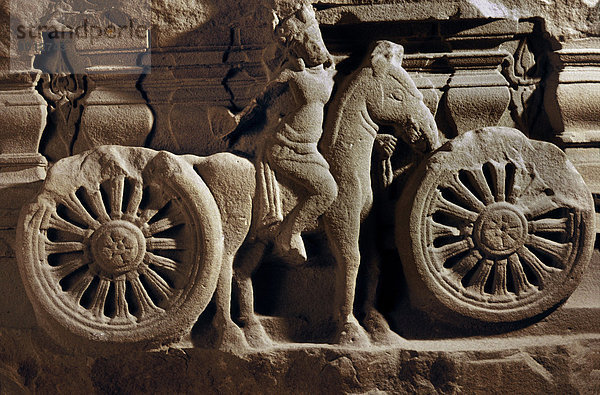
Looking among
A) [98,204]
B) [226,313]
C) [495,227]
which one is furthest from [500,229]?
[98,204]

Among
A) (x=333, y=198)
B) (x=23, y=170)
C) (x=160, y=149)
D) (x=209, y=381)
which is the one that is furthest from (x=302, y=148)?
(x=23, y=170)

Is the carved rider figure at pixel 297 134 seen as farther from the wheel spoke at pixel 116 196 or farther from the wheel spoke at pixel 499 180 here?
the wheel spoke at pixel 499 180

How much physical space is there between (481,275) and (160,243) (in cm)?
147

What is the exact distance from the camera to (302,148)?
293 cm

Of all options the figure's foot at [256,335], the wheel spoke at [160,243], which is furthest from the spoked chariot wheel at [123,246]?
the figure's foot at [256,335]

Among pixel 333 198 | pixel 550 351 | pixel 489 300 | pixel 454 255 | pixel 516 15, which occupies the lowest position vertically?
pixel 550 351

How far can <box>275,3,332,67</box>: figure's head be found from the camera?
9.48ft

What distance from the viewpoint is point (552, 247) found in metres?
2.98

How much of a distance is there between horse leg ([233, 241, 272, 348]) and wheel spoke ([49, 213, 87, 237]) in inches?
28.3

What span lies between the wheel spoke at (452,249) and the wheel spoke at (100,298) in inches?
58.9

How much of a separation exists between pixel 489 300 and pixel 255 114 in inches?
54.5

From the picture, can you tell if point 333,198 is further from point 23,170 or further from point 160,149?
point 23,170

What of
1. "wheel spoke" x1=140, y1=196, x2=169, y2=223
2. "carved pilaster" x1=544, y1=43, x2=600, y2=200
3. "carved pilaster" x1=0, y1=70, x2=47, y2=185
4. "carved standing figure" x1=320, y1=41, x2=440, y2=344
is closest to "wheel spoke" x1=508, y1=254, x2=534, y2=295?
"carved pilaster" x1=544, y1=43, x2=600, y2=200

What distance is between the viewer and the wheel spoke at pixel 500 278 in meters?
2.97
